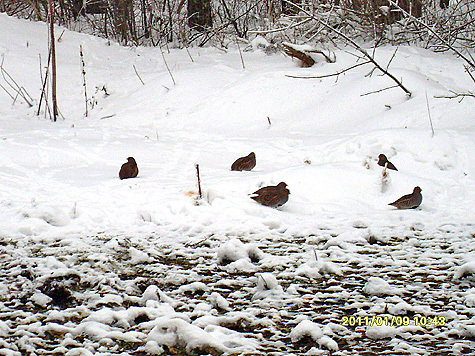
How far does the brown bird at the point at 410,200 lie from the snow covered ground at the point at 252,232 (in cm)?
5

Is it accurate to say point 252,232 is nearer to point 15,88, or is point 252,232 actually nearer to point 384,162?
point 384,162

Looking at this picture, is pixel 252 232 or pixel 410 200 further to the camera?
pixel 410 200

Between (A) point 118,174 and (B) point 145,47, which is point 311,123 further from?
(B) point 145,47

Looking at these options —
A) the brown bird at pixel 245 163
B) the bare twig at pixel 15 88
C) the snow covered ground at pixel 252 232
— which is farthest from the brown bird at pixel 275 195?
the bare twig at pixel 15 88

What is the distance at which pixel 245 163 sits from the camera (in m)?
4.22

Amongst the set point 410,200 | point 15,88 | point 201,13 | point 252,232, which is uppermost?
point 201,13

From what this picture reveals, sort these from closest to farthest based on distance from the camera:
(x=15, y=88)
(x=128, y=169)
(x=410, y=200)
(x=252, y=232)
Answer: (x=252, y=232) → (x=410, y=200) → (x=128, y=169) → (x=15, y=88)

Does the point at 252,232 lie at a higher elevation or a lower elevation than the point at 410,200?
lower

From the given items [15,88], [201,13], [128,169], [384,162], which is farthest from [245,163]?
[201,13]

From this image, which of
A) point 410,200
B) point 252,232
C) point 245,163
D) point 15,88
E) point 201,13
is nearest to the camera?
point 252,232

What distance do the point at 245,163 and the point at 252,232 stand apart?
4.43 ft

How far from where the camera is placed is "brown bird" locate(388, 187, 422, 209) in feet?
10.5

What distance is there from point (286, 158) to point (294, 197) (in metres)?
1.33

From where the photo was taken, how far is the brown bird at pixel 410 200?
321cm
